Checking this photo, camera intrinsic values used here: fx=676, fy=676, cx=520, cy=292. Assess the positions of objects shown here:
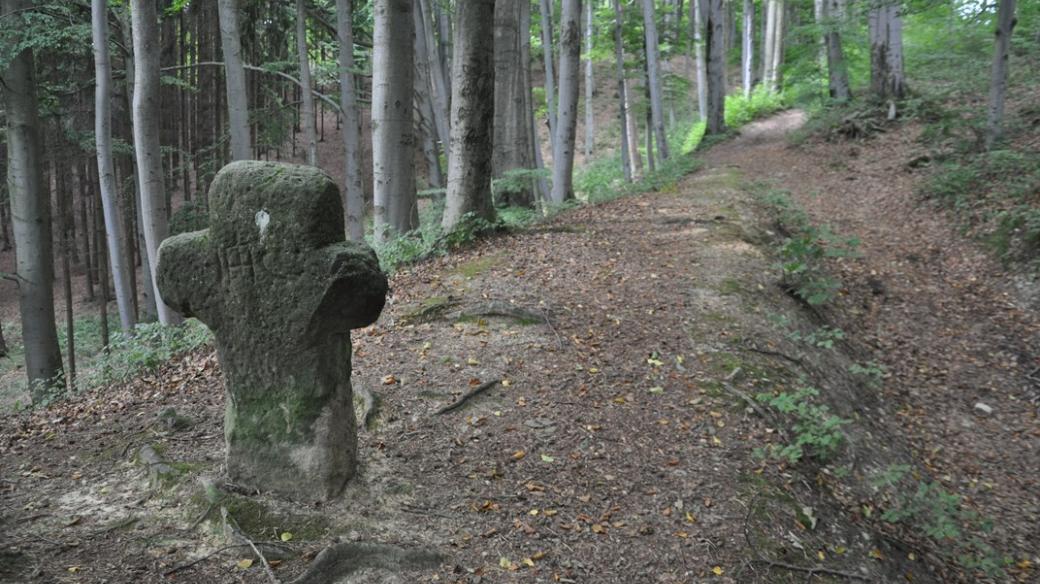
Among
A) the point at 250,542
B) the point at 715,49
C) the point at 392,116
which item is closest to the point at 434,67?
the point at 392,116

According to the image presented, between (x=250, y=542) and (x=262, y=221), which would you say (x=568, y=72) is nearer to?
(x=262, y=221)

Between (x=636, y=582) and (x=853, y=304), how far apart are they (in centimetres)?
696

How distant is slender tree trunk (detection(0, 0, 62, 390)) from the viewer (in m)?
10.1

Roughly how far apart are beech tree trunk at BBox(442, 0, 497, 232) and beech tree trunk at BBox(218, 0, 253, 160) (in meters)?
3.57

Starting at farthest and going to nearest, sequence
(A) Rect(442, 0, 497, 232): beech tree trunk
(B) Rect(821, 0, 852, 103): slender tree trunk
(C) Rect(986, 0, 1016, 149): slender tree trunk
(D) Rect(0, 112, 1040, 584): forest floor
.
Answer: (B) Rect(821, 0, 852, 103): slender tree trunk < (C) Rect(986, 0, 1016, 149): slender tree trunk < (A) Rect(442, 0, 497, 232): beech tree trunk < (D) Rect(0, 112, 1040, 584): forest floor

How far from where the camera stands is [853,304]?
A: 9.22 metres

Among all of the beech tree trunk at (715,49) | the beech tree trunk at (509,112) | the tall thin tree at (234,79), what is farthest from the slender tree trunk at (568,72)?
the beech tree trunk at (715,49)

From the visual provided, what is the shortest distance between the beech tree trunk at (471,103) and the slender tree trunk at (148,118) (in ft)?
13.4

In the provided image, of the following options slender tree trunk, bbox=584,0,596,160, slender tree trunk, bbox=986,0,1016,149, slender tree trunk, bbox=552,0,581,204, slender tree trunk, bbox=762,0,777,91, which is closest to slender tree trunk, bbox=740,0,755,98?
slender tree trunk, bbox=762,0,777,91

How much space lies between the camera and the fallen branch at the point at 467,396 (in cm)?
517

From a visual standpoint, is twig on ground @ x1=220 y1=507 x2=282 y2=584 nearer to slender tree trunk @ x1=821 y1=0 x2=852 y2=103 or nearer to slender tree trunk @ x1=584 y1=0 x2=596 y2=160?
slender tree trunk @ x1=821 y1=0 x2=852 y2=103

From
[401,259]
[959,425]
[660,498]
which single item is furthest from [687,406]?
[401,259]

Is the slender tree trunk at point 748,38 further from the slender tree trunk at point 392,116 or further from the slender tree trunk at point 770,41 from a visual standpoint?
the slender tree trunk at point 392,116

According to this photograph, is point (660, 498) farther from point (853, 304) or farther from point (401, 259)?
point (853, 304)
